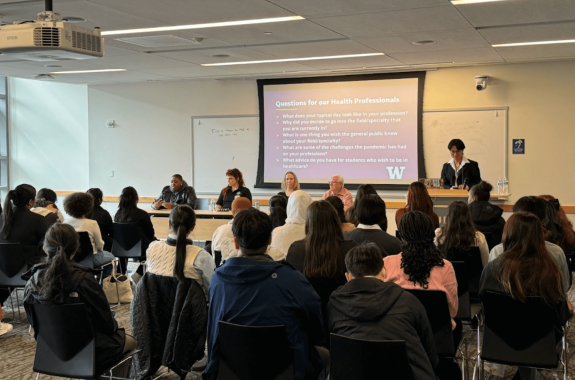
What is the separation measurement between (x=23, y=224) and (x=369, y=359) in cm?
→ 418

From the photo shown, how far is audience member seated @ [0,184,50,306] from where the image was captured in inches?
215

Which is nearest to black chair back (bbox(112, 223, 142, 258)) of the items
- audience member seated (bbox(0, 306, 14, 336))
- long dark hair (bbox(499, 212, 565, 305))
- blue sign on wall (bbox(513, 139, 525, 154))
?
audience member seated (bbox(0, 306, 14, 336))

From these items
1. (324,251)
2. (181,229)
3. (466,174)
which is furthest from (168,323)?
(466,174)

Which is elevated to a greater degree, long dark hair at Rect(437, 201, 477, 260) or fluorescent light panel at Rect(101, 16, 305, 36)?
fluorescent light panel at Rect(101, 16, 305, 36)

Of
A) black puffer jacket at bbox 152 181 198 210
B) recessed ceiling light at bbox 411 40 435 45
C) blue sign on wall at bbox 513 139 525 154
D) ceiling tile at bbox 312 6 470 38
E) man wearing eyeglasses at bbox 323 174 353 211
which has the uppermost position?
recessed ceiling light at bbox 411 40 435 45

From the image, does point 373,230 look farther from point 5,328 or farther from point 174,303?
point 5,328

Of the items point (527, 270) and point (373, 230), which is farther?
point (373, 230)

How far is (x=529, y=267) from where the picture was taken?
10.6ft

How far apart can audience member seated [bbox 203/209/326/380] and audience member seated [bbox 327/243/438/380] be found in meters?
0.19

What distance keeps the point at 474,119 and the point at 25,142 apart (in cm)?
962

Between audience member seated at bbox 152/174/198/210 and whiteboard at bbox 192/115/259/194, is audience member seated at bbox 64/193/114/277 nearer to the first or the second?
audience member seated at bbox 152/174/198/210

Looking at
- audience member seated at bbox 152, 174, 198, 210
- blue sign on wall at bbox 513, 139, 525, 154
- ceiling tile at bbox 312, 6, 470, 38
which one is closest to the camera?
ceiling tile at bbox 312, 6, 470, 38

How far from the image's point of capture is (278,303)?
8.70ft

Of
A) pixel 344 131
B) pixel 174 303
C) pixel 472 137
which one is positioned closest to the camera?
pixel 174 303
